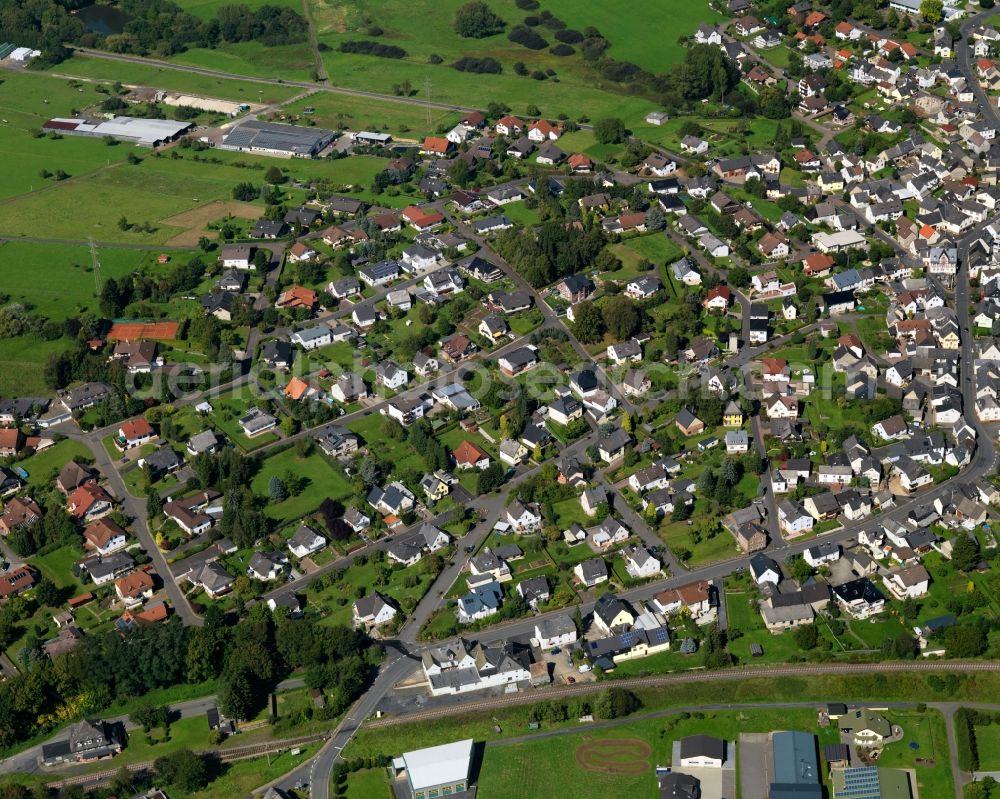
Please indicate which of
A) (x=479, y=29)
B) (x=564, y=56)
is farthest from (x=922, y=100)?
(x=479, y=29)

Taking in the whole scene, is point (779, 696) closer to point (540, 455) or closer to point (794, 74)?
point (540, 455)

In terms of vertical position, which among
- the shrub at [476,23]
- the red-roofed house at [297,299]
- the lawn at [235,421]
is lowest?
the lawn at [235,421]

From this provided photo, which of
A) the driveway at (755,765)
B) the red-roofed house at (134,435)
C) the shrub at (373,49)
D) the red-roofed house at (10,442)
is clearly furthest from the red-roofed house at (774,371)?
the shrub at (373,49)

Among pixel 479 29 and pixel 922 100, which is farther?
pixel 479 29

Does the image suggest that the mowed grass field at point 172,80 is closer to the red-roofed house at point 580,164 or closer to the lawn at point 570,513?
the red-roofed house at point 580,164

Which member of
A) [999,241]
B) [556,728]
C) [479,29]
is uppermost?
[479,29]

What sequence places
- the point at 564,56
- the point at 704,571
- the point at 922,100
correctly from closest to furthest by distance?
the point at 704,571
the point at 922,100
the point at 564,56

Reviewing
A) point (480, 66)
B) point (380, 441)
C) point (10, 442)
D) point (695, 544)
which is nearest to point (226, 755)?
point (380, 441)
